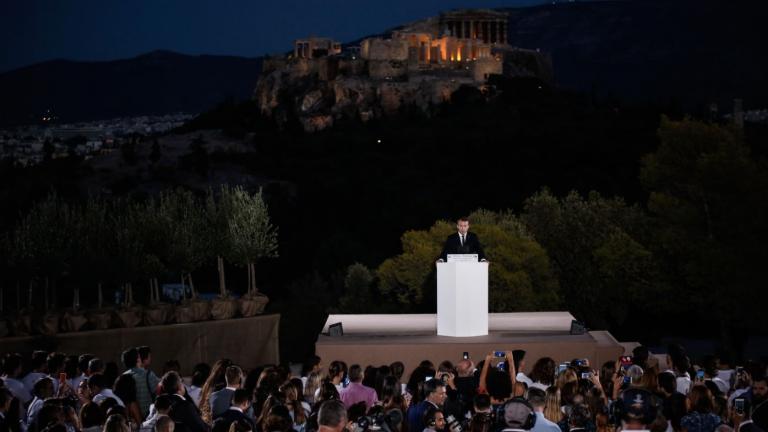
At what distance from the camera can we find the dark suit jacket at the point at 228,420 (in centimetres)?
855

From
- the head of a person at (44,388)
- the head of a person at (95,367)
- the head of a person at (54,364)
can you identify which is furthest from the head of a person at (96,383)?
the head of a person at (54,364)

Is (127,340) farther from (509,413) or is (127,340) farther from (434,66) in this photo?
(434,66)

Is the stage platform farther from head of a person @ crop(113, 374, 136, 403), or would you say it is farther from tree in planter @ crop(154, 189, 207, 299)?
head of a person @ crop(113, 374, 136, 403)

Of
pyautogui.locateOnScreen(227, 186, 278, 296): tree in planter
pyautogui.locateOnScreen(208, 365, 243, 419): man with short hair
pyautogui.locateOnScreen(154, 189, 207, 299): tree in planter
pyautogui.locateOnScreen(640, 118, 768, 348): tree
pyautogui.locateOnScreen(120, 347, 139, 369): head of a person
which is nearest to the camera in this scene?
pyautogui.locateOnScreen(208, 365, 243, 419): man with short hair

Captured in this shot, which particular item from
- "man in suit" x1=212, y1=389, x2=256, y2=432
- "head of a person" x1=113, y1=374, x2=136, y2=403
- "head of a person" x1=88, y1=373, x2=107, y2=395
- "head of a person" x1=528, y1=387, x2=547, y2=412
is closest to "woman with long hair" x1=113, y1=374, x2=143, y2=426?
"head of a person" x1=113, y1=374, x2=136, y2=403

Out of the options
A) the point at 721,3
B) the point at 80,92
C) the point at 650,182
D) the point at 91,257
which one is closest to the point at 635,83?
the point at 721,3

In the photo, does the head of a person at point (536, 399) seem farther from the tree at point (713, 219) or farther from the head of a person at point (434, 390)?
the tree at point (713, 219)

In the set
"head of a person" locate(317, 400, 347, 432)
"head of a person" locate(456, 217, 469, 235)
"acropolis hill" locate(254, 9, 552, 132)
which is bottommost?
"head of a person" locate(317, 400, 347, 432)

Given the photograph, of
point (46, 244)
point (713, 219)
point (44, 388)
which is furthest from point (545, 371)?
point (713, 219)

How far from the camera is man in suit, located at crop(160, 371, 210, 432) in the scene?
9914 millimetres

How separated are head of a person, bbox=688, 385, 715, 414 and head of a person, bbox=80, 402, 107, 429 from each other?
165 inches

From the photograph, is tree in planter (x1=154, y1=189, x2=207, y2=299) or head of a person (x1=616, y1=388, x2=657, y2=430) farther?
tree in planter (x1=154, y1=189, x2=207, y2=299)

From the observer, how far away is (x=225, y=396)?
10.5 metres

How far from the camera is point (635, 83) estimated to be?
178625 mm
